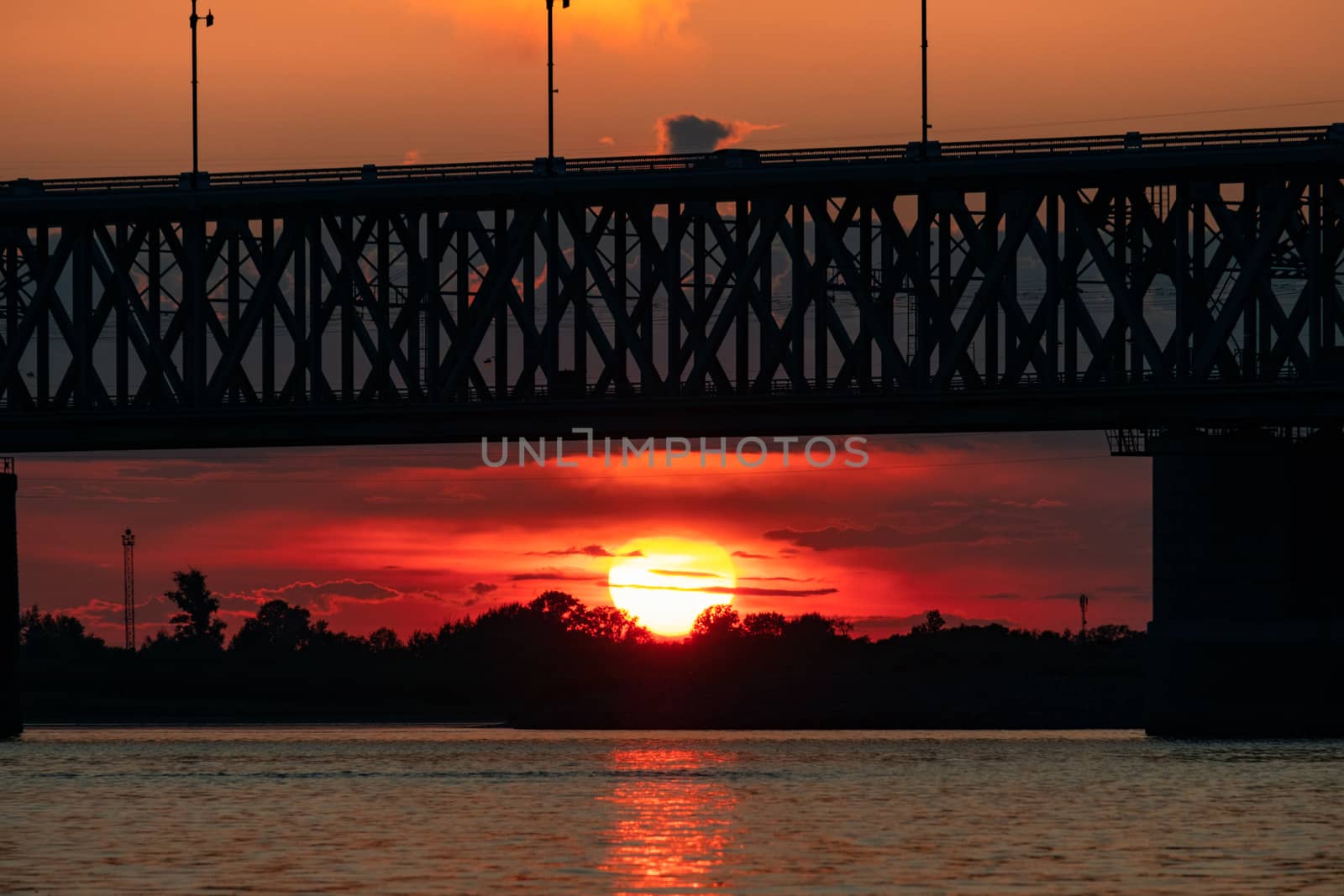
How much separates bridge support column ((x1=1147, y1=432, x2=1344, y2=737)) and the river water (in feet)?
6.25

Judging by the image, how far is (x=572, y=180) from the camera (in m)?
109

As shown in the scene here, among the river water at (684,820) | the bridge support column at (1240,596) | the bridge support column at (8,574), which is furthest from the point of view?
the bridge support column at (8,574)

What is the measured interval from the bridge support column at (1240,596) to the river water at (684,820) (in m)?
1.90

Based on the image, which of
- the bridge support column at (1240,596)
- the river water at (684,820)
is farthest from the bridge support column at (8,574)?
the bridge support column at (1240,596)

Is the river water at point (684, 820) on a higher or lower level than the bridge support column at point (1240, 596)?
lower

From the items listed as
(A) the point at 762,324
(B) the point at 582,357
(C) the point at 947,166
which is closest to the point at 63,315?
(B) the point at 582,357

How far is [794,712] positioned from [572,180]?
202 feet

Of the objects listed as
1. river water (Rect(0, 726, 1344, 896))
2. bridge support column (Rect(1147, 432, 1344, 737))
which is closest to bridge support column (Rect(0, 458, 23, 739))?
river water (Rect(0, 726, 1344, 896))

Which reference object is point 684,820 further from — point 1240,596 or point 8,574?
point 8,574

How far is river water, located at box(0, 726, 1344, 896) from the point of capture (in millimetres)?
55281

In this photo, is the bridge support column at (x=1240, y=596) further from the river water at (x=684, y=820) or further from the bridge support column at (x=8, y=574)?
the bridge support column at (x=8, y=574)

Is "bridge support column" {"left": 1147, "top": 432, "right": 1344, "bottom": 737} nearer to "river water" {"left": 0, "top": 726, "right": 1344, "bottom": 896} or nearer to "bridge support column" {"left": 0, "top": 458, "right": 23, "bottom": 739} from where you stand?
"river water" {"left": 0, "top": 726, "right": 1344, "bottom": 896}

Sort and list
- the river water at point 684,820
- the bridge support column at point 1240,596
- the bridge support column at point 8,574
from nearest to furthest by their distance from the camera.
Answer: the river water at point 684,820, the bridge support column at point 1240,596, the bridge support column at point 8,574

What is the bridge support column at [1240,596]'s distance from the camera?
105m
